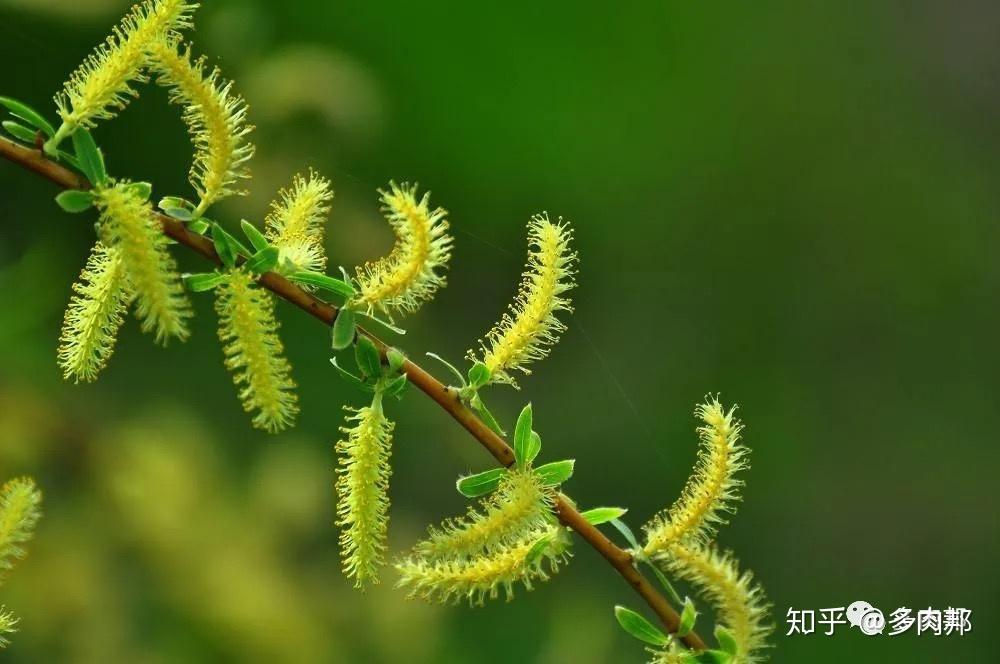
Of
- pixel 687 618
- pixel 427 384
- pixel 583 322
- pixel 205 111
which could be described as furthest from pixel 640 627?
pixel 583 322

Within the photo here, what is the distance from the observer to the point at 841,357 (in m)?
0.91

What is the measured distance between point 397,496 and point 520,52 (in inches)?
14.9

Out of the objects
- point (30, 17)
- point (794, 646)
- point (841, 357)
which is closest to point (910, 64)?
point (841, 357)

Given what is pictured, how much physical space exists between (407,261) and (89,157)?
88 mm

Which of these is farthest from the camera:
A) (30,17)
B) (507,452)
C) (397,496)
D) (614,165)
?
(614,165)

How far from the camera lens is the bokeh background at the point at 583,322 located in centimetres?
66

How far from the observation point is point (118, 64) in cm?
26

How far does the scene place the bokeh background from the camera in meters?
0.66

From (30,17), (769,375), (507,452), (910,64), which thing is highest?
(910,64)

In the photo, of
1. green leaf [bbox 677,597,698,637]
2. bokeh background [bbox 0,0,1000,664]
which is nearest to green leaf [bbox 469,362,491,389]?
green leaf [bbox 677,597,698,637]

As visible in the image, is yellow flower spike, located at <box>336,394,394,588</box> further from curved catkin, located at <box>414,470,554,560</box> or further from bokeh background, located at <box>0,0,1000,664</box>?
bokeh background, located at <box>0,0,1000,664</box>

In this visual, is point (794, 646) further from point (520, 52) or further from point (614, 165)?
point (520, 52)

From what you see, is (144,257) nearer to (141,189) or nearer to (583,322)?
(141,189)

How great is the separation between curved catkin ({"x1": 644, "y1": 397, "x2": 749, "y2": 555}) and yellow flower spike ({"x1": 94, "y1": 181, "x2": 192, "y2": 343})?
0.55ft
